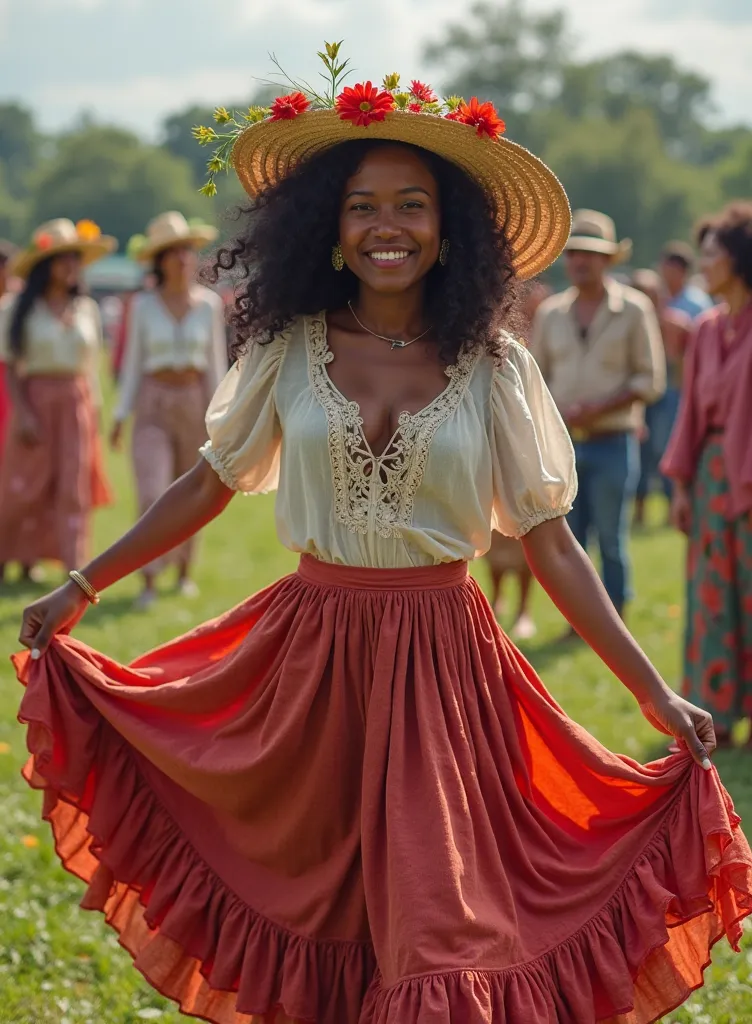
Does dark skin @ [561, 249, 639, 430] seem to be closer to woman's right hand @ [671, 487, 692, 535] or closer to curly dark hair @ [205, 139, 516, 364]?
woman's right hand @ [671, 487, 692, 535]

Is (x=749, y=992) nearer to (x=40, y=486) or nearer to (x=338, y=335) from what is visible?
(x=338, y=335)

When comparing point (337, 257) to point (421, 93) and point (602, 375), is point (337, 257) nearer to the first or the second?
point (421, 93)

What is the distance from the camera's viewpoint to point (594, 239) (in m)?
8.58

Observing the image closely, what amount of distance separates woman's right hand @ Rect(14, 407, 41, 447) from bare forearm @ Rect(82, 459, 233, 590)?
6548 millimetres

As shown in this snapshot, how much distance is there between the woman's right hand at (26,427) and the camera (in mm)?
10203

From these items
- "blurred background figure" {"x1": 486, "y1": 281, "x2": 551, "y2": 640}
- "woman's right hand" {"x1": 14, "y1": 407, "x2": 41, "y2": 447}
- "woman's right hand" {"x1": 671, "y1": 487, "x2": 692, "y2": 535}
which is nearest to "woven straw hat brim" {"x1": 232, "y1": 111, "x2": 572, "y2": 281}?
"woman's right hand" {"x1": 671, "y1": 487, "x2": 692, "y2": 535}

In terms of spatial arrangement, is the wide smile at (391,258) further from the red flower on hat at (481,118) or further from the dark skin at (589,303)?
the dark skin at (589,303)

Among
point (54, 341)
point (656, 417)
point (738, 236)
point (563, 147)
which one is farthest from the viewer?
point (563, 147)

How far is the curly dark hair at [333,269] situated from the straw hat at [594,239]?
4566mm

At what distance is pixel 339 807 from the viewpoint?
3584 mm

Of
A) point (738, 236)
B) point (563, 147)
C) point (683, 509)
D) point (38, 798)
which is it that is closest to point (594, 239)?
point (738, 236)

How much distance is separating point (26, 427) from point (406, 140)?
6.99m

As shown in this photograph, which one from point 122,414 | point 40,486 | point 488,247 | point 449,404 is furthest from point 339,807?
point 40,486

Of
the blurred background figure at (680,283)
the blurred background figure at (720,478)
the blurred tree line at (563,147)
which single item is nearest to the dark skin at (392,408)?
the blurred background figure at (720,478)
